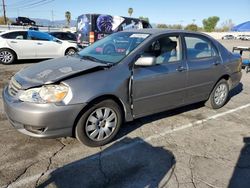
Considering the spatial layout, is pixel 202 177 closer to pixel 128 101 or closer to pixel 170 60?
pixel 128 101

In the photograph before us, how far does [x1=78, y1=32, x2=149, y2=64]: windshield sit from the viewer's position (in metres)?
4.08

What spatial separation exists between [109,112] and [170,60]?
146cm

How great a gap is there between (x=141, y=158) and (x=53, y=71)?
1.70m

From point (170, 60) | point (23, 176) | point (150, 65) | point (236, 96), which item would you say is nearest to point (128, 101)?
point (150, 65)

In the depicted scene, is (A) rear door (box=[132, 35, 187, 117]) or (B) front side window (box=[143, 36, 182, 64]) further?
(B) front side window (box=[143, 36, 182, 64])

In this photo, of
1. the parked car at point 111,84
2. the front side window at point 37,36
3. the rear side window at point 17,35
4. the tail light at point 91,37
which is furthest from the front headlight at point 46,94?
the tail light at point 91,37

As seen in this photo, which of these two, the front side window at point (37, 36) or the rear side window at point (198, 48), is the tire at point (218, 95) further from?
the front side window at point (37, 36)

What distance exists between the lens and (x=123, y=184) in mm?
2941

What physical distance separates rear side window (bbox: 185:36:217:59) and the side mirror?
1.13 m

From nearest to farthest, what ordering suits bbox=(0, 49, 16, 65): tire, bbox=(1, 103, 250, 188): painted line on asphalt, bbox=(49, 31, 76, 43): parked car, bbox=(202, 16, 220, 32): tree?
bbox=(1, 103, 250, 188): painted line on asphalt < bbox=(0, 49, 16, 65): tire < bbox=(49, 31, 76, 43): parked car < bbox=(202, 16, 220, 32): tree

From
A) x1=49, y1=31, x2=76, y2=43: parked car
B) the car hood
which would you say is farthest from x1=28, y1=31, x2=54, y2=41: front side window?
Answer: the car hood

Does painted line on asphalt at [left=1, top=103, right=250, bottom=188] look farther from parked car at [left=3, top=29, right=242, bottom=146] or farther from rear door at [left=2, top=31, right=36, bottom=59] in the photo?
rear door at [left=2, top=31, right=36, bottom=59]

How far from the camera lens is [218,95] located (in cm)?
560

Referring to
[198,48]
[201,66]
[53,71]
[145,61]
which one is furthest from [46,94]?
[198,48]
